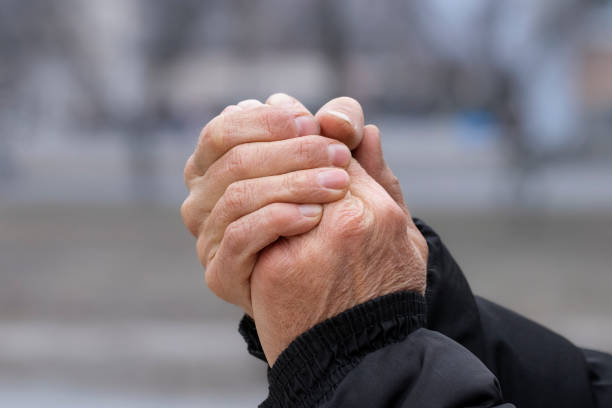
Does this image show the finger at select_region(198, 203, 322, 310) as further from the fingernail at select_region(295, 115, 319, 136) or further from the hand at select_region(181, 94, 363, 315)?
the fingernail at select_region(295, 115, 319, 136)

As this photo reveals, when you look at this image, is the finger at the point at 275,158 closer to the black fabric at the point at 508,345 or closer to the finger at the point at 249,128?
the finger at the point at 249,128

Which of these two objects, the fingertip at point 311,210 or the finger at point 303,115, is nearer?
the fingertip at point 311,210

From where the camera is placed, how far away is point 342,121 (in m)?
1.24

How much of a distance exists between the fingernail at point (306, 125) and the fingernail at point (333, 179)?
0.10m

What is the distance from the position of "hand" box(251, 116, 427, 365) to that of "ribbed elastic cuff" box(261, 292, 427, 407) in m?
0.03

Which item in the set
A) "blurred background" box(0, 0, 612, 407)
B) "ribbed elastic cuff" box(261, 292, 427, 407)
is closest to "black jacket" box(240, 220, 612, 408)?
"ribbed elastic cuff" box(261, 292, 427, 407)

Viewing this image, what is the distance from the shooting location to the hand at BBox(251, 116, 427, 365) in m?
1.05

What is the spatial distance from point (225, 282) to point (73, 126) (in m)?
14.2

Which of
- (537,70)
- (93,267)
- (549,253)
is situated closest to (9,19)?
(93,267)

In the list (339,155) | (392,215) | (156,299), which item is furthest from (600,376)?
(156,299)

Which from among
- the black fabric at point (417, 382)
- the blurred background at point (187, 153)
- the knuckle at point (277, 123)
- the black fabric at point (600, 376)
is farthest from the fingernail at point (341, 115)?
the blurred background at point (187, 153)

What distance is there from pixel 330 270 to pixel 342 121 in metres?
0.32

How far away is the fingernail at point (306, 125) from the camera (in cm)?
118

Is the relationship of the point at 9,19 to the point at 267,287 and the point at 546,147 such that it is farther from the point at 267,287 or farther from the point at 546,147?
the point at 267,287
